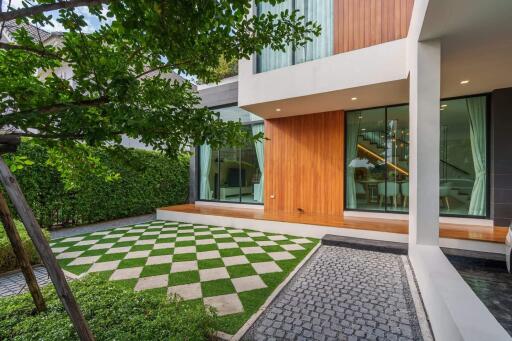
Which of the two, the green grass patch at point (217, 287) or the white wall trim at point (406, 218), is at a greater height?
the white wall trim at point (406, 218)

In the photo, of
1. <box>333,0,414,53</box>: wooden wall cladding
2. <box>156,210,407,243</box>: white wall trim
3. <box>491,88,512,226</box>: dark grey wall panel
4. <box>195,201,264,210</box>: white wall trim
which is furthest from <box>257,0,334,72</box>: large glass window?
<box>195,201,264,210</box>: white wall trim

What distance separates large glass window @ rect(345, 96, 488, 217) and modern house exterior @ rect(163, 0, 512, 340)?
24 millimetres

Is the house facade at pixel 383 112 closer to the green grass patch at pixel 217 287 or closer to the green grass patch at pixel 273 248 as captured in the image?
the green grass patch at pixel 273 248

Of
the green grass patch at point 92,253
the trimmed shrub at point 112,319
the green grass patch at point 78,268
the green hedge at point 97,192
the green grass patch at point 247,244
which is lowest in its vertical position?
the green grass patch at point 78,268

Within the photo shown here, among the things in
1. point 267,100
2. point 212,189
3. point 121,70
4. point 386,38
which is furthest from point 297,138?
point 121,70

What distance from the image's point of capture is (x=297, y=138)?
712 centimetres

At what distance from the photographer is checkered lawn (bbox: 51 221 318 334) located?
2957 millimetres

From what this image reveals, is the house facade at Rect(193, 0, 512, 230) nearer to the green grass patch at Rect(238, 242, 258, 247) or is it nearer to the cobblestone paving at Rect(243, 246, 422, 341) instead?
the cobblestone paving at Rect(243, 246, 422, 341)

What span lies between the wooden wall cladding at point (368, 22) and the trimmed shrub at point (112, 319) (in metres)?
5.55

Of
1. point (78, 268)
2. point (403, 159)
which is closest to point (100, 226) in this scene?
point (78, 268)

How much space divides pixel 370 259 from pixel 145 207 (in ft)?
22.3

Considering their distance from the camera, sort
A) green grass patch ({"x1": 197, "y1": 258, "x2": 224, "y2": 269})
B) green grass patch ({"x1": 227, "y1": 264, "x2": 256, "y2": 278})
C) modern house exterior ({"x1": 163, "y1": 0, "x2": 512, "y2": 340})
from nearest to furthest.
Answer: modern house exterior ({"x1": 163, "y1": 0, "x2": 512, "y2": 340}) < green grass patch ({"x1": 227, "y1": 264, "x2": 256, "y2": 278}) < green grass patch ({"x1": 197, "y1": 258, "x2": 224, "y2": 269})

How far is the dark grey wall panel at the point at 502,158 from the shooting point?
4.84 metres

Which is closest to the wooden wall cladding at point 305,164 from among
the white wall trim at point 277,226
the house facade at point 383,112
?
the house facade at point 383,112
